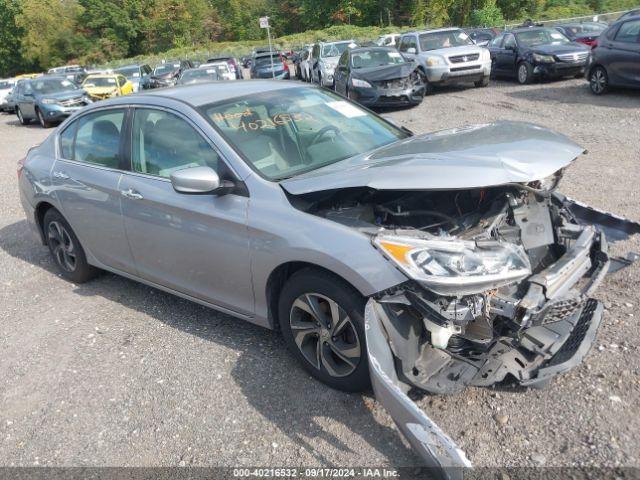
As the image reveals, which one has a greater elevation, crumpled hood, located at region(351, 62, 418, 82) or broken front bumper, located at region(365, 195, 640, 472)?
broken front bumper, located at region(365, 195, 640, 472)

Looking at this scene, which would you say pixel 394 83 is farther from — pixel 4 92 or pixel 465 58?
pixel 4 92

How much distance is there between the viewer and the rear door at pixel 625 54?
38.5 feet

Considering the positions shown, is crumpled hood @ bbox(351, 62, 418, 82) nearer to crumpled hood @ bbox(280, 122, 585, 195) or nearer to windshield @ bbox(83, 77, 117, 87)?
crumpled hood @ bbox(280, 122, 585, 195)

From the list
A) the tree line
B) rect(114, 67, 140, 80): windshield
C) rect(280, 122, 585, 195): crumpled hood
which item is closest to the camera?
rect(280, 122, 585, 195): crumpled hood

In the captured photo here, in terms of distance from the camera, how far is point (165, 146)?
13.6 feet

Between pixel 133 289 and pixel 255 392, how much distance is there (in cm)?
225

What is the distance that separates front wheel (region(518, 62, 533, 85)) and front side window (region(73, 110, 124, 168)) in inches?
537

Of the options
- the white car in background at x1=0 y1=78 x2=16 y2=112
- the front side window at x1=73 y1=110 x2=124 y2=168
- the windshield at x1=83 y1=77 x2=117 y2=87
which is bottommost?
the white car in background at x1=0 y1=78 x2=16 y2=112

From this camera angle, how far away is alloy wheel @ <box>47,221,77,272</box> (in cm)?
530

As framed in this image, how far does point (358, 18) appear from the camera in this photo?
223ft

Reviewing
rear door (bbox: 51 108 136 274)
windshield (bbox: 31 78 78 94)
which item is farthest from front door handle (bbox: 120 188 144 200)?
windshield (bbox: 31 78 78 94)

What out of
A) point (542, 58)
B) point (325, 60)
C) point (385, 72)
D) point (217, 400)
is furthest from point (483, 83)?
point (217, 400)

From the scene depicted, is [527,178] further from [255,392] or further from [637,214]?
[637,214]

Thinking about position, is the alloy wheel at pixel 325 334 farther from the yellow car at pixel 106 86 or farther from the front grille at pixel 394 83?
the yellow car at pixel 106 86
